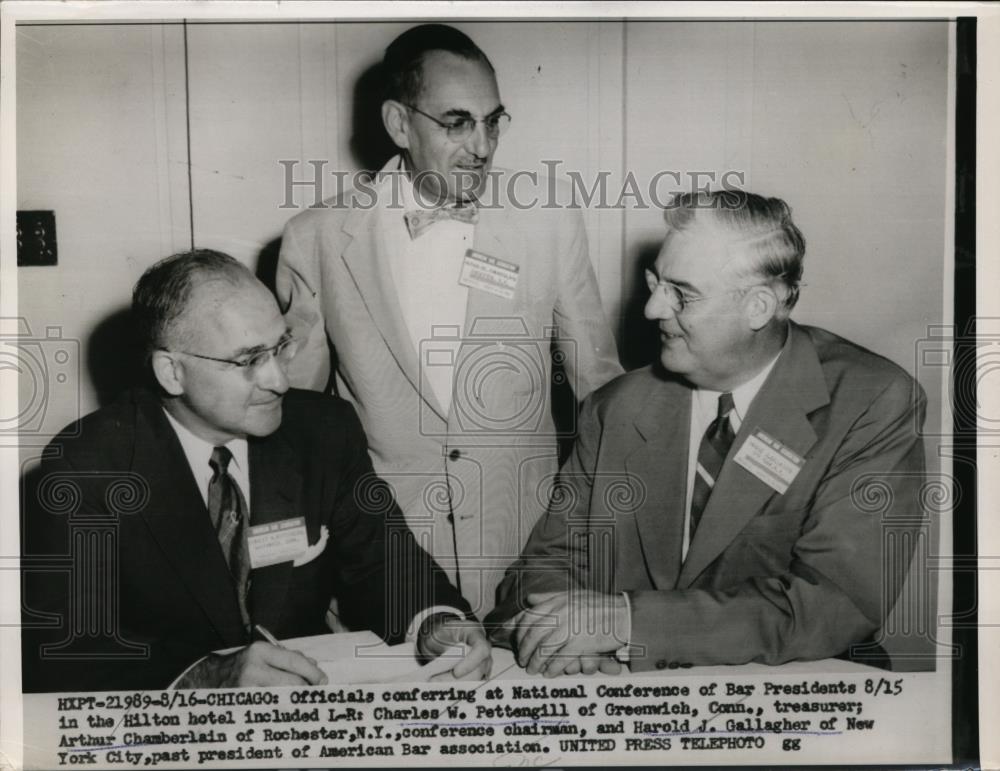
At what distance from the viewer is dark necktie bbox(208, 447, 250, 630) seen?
2.13 metres

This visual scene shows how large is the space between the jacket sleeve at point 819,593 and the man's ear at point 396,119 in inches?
44.4

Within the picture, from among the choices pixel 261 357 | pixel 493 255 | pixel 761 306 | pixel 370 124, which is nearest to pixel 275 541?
pixel 261 357

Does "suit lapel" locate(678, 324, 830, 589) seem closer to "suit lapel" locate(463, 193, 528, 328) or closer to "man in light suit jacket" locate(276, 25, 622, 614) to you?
"man in light suit jacket" locate(276, 25, 622, 614)

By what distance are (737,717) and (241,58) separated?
1.82 metres

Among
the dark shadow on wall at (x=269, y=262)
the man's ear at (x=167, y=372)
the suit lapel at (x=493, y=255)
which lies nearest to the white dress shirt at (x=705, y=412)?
the suit lapel at (x=493, y=255)

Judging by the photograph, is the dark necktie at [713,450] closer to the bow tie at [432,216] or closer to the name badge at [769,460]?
the name badge at [769,460]

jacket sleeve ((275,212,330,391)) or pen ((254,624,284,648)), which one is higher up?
jacket sleeve ((275,212,330,391))

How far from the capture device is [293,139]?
2133mm

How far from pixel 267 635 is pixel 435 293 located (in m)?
0.84

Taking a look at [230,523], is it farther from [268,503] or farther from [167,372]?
[167,372]

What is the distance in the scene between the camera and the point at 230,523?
84.0 inches

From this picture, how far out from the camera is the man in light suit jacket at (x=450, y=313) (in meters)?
2.12

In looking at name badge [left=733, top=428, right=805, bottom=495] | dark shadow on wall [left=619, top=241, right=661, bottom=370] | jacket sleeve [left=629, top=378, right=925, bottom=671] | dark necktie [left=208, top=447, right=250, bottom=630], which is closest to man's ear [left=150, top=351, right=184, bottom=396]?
dark necktie [left=208, top=447, right=250, bottom=630]

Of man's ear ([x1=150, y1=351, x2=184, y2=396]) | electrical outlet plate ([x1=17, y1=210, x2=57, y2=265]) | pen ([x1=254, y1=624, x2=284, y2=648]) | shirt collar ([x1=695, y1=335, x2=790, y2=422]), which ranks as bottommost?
pen ([x1=254, y1=624, x2=284, y2=648])
